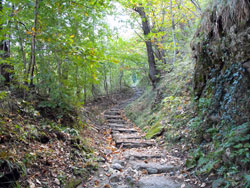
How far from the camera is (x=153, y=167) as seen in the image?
4242 mm

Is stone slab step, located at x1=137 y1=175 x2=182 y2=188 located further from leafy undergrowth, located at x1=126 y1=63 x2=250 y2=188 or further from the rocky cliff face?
the rocky cliff face

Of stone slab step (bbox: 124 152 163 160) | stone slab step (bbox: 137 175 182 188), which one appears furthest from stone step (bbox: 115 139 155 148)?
stone slab step (bbox: 137 175 182 188)

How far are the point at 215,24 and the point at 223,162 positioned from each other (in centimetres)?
354

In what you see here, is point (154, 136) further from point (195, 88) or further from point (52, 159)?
point (52, 159)

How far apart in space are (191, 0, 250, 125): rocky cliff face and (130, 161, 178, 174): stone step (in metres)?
1.50

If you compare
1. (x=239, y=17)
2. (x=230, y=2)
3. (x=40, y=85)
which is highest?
(x=230, y=2)

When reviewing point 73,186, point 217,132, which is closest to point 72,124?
point 73,186

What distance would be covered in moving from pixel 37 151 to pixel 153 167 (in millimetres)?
2580

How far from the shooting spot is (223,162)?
124 inches

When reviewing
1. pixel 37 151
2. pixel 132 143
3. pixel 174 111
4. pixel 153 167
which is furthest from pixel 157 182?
pixel 174 111

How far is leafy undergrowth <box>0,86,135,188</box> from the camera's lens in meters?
2.77

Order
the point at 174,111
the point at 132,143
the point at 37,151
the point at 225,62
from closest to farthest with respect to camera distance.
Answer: the point at 37,151 < the point at 225,62 < the point at 132,143 < the point at 174,111

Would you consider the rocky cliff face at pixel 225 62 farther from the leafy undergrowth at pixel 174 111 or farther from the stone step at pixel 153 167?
the stone step at pixel 153 167

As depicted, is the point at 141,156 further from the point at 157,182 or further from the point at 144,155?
the point at 157,182
